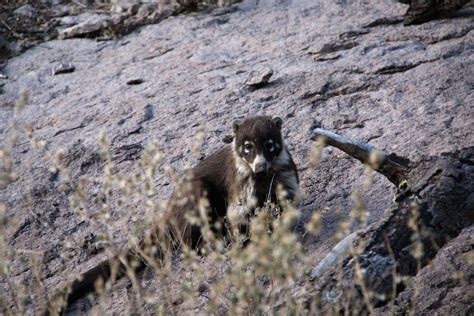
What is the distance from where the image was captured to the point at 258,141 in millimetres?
6695

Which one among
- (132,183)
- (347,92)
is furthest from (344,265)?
(347,92)

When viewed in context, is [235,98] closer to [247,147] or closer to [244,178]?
[247,147]

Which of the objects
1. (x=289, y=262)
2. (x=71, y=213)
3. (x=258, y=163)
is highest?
(x=289, y=262)

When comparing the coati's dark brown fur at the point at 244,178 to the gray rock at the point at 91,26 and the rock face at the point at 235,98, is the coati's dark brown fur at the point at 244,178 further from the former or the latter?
the gray rock at the point at 91,26

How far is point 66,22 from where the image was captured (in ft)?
38.6

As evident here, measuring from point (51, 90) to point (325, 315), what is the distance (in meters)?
6.77

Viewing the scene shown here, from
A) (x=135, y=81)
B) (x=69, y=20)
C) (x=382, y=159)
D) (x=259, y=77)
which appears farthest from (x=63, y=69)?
(x=382, y=159)

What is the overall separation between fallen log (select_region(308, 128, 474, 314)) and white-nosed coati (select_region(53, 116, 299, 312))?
1.60 meters

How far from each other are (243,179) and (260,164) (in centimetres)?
34

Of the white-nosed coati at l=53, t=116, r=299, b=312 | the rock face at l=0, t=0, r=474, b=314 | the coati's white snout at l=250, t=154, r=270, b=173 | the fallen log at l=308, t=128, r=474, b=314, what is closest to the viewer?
the fallen log at l=308, t=128, r=474, b=314

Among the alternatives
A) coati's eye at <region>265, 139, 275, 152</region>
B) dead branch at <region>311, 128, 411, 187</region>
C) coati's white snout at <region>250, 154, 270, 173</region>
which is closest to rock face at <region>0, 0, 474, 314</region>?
coati's eye at <region>265, 139, 275, 152</region>

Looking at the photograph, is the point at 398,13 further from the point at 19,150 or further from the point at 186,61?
the point at 19,150

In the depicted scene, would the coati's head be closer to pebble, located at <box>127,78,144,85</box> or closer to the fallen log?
the fallen log

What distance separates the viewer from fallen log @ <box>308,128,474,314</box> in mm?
4281
